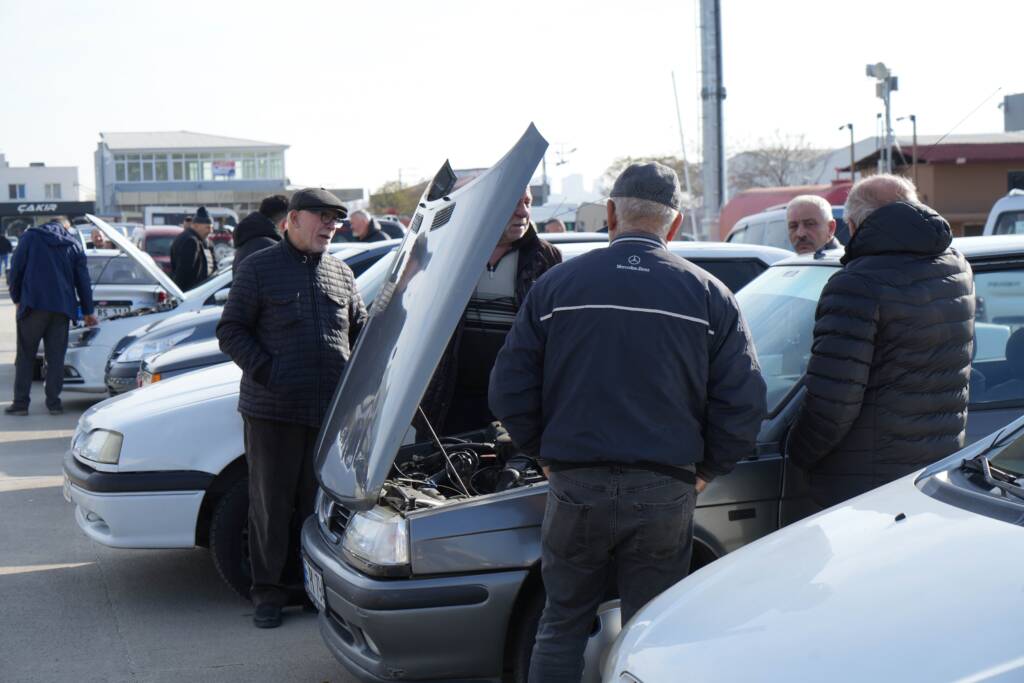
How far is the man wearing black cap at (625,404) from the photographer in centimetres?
326

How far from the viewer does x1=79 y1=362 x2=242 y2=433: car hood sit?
5.53 metres

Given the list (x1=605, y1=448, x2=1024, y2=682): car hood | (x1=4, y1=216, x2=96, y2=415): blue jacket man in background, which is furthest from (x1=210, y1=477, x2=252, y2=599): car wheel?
(x1=4, y1=216, x2=96, y2=415): blue jacket man in background

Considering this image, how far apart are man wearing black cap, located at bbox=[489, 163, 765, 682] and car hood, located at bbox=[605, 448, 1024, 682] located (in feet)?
1.14

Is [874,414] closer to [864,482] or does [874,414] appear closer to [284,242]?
[864,482]

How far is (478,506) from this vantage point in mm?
3852

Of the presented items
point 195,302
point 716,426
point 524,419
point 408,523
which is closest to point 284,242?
point 408,523

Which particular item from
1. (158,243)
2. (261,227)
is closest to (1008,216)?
(261,227)

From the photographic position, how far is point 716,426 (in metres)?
3.36

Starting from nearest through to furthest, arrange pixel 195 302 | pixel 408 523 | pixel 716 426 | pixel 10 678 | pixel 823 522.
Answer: pixel 823 522 → pixel 716 426 → pixel 408 523 → pixel 10 678 → pixel 195 302

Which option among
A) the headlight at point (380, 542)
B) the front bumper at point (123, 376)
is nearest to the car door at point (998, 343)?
the headlight at point (380, 542)

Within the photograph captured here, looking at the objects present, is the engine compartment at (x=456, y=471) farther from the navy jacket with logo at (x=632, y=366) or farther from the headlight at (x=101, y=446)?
the headlight at (x=101, y=446)

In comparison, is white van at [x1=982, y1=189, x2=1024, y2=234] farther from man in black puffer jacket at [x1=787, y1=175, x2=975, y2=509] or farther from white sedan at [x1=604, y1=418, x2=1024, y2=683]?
white sedan at [x1=604, y1=418, x2=1024, y2=683]

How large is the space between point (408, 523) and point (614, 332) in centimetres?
105

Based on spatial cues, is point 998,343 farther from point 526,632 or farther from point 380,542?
point 380,542
